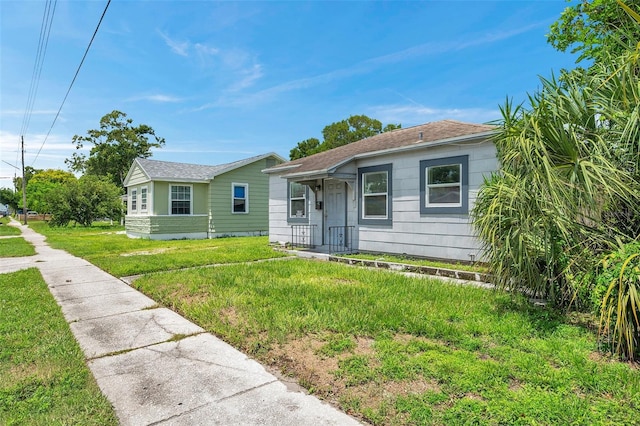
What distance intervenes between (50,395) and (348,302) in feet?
11.1

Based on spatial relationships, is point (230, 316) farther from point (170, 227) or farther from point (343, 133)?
point (343, 133)

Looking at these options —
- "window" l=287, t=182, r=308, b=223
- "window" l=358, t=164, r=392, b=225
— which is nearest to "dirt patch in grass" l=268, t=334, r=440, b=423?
"window" l=358, t=164, r=392, b=225

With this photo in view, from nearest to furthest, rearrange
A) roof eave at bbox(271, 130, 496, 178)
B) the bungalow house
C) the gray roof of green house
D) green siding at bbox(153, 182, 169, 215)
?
roof eave at bbox(271, 130, 496, 178) < the bungalow house < green siding at bbox(153, 182, 169, 215) < the gray roof of green house

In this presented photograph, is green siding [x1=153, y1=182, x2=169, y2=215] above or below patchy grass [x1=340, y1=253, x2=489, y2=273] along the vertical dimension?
above

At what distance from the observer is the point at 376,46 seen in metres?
→ 15.5

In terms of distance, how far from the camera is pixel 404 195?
9.19m

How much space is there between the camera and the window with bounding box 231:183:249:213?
18.3 metres

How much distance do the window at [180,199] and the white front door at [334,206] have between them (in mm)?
8898

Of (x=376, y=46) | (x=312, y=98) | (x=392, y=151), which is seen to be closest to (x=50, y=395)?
(x=392, y=151)

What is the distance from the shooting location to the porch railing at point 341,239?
425 inches

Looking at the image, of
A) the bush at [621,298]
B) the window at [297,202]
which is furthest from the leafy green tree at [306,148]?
the bush at [621,298]

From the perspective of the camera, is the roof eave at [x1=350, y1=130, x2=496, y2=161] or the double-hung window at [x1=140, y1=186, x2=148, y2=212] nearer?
the roof eave at [x1=350, y1=130, x2=496, y2=161]

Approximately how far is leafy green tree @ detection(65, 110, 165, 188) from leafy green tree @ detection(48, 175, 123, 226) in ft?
41.8

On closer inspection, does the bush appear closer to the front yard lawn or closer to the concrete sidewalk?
the front yard lawn
